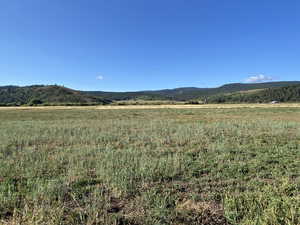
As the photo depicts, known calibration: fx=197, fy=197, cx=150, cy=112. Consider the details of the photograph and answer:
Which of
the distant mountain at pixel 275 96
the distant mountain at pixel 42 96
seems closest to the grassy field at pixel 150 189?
the distant mountain at pixel 42 96

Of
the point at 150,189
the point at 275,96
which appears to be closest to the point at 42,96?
the point at 150,189

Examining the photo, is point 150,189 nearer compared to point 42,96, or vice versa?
point 150,189

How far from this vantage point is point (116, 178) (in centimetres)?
505

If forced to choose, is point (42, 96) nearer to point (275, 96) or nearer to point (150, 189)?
point (150, 189)

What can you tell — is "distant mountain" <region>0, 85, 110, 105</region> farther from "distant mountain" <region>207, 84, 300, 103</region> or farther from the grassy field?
the grassy field

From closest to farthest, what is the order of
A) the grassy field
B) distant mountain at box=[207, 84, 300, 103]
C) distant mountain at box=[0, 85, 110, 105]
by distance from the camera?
the grassy field, distant mountain at box=[207, 84, 300, 103], distant mountain at box=[0, 85, 110, 105]

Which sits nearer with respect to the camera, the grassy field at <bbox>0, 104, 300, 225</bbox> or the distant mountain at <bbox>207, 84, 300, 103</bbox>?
the grassy field at <bbox>0, 104, 300, 225</bbox>

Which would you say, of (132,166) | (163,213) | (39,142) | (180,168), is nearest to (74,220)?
(163,213)

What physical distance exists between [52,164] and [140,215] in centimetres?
425

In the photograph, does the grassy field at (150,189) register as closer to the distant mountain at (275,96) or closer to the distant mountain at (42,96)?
the distant mountain at (42,96)

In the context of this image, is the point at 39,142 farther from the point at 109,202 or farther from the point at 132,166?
the point at 109,202

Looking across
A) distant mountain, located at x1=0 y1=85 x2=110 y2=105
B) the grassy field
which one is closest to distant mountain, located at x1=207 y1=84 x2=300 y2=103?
distant mountain, located at x1=0 y1=85 x2=110 y2=105

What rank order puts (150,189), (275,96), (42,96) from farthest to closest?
(42,96), (275,96), (150,189)

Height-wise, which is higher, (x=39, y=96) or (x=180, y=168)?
(x=39, y=96)
